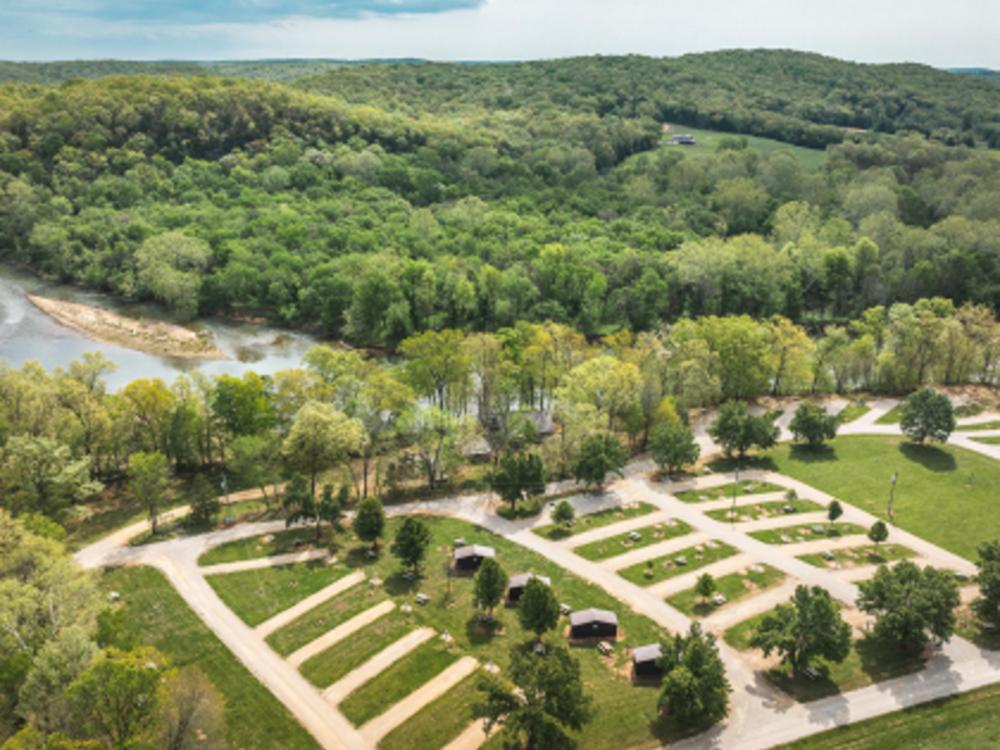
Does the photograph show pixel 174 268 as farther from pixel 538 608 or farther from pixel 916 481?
pixel 916 481

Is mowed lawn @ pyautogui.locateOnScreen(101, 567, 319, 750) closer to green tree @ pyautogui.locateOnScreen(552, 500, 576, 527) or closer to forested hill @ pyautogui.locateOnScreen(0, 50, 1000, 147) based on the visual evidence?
green tree @ pyautogui.locateOnScreen(552, 500, 576, 527)

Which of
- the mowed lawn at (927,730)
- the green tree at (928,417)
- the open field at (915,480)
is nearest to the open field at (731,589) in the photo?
the mowed lawn at (927,730)

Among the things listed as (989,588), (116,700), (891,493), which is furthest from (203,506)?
(891,493)

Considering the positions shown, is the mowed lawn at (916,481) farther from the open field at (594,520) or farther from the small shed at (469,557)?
the small shed at (469,557)

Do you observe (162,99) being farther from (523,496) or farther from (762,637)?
(762,637)

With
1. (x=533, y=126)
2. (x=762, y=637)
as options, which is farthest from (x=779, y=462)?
(x=533, y=126)

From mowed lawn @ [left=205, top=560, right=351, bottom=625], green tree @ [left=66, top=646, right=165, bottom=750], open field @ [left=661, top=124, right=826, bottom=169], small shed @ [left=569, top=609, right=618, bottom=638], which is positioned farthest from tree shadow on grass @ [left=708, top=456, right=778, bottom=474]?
open field @ [left=661, top=124, right=826, bottom=169]
